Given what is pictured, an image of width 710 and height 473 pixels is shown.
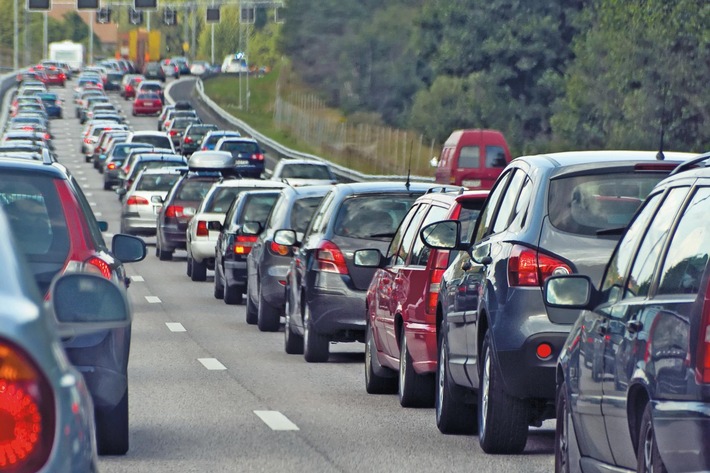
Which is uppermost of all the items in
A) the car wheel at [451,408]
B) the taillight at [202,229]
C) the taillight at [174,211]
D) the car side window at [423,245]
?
the car side window at [423,245]

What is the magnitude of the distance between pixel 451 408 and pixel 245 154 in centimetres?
4775

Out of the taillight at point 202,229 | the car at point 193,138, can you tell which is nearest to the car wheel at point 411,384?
the taillight at point 202,229

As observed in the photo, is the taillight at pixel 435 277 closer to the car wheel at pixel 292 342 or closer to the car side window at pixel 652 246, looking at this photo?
the car wheel at pixel 292 342

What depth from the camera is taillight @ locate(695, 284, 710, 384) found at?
5637 mm

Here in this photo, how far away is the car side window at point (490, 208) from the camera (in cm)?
1067

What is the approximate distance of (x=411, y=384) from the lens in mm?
12445

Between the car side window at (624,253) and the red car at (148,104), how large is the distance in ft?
358

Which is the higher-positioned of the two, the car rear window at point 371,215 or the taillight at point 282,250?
the car rear window at point 371,215

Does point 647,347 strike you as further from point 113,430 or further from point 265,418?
point 265,418

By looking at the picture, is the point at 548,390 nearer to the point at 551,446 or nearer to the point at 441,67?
the point at 551,446

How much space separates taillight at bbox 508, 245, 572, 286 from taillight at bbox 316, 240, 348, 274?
604 cm

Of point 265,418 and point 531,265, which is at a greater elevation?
point 531,265

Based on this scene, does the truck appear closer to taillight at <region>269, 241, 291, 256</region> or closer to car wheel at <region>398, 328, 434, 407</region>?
taillight at <region>269, 241, 291, 256</region>

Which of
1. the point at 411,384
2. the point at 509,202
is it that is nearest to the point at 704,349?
the point at 509,202
